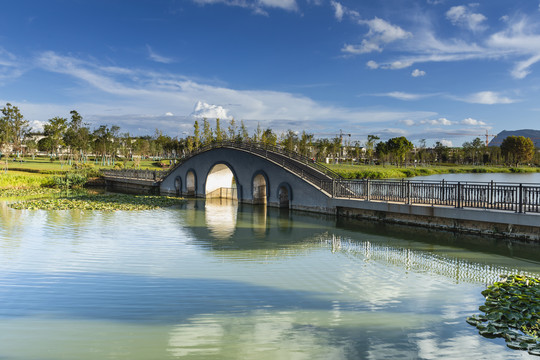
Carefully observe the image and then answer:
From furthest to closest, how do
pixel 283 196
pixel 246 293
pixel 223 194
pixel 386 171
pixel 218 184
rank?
pixel 386 171, pixel 218 184, pixel 223 194, pixel 283 196, pixel 246 293

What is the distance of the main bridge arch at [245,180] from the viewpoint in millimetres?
27656

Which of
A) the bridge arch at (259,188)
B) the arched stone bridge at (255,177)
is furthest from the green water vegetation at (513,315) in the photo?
the bridge arch at (259,188)

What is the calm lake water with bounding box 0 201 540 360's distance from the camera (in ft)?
22.4

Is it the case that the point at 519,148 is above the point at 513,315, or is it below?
above

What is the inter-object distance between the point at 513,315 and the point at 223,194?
108ft

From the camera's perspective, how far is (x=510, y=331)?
729 cm

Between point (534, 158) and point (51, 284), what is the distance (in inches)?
6021

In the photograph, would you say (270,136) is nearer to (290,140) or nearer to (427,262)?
(290,140)

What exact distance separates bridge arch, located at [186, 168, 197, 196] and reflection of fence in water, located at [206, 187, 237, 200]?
7.31ft

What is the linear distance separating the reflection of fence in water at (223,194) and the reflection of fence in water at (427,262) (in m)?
22.0

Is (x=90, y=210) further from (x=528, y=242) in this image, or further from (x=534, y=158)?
(x=534, y=158)

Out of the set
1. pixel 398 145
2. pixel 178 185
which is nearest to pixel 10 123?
pixel 178 185

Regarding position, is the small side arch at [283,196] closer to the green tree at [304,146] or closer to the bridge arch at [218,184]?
the bridge arch at [218,184]

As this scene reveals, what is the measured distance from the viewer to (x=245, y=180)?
33.5m
